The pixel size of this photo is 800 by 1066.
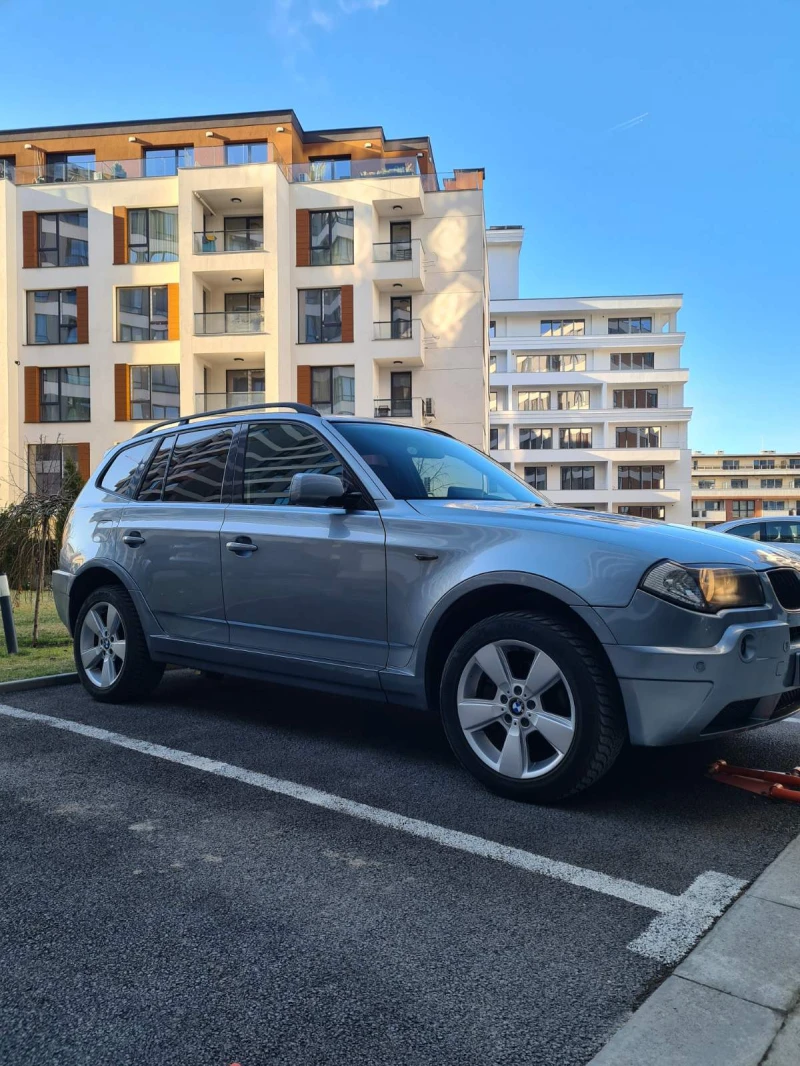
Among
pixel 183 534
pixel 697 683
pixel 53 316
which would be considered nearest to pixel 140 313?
pixel 53 316

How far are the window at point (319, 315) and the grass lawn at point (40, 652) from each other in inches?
949

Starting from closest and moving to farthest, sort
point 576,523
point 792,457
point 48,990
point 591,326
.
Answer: point 48,990
point 576,523
point 591,326
point 792,457

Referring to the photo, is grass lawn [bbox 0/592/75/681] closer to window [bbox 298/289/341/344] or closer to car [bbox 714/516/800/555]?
car [bbox 714/516/800/555]

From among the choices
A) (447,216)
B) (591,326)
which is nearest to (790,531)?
(447,216)

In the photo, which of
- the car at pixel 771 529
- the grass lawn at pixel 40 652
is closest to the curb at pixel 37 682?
the grass lawn at pixel 40 652

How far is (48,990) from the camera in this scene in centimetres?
210

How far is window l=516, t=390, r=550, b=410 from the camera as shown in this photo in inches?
2504

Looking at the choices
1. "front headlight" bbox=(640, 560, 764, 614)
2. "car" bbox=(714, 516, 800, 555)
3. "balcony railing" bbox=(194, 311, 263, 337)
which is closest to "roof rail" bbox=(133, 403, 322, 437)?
"front headlight" bbox=(640, 560, 764, 614)

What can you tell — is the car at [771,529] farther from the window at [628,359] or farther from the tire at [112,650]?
the window at [628,359]

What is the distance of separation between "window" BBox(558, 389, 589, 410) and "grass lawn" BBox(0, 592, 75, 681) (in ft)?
183

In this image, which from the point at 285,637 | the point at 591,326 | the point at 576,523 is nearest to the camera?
the point at 576,523

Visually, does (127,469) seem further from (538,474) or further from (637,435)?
(637,435)

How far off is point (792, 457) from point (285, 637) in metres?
123

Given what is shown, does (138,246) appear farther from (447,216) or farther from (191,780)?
(191,780)
